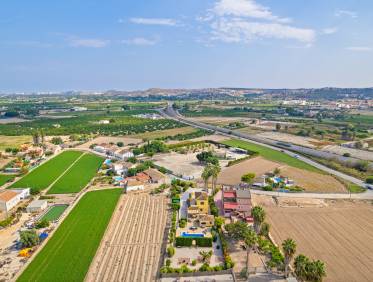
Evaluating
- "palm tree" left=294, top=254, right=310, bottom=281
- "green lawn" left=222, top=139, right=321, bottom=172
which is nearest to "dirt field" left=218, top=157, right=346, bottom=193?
"green lawn" left=222, top=139, right=321, bottom=172

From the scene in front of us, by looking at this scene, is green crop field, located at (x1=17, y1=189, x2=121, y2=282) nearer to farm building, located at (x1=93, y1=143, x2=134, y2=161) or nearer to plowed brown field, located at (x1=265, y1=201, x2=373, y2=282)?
plowed brown field, located at (x1=265, y1=201, x2=373, y2=282)

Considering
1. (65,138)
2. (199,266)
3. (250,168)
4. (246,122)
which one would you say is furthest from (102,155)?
(246,122)

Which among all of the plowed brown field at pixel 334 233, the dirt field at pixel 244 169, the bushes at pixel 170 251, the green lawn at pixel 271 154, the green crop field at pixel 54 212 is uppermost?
the green lawn at pixel 271 154

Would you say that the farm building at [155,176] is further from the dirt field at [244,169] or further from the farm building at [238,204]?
the farm building at [238,204]

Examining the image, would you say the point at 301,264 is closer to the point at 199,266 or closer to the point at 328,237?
the point at 199,266

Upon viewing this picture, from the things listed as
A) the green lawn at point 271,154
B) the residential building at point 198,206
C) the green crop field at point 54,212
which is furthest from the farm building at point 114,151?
the residential building at point 198,206

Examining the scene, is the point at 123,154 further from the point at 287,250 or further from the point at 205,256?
Answer: the point at 287,250
